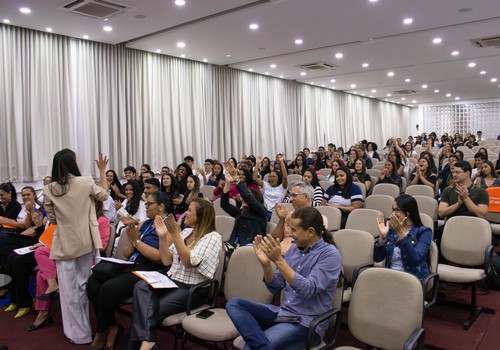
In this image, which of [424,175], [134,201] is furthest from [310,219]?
[424,175]

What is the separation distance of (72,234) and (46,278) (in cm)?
92

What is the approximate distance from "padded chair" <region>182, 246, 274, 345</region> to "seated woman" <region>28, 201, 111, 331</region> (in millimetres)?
1636

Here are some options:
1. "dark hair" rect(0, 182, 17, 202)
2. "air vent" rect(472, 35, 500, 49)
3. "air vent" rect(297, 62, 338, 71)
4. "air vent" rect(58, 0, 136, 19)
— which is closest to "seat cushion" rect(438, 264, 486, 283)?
"dark hair" rect(0, 182, 17, 202)

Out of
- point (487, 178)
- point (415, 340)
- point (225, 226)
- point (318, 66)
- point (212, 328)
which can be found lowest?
point (212, 328)

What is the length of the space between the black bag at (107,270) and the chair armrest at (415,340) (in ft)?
7.62

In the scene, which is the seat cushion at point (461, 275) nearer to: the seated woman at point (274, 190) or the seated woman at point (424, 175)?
the seated woman at point (274, 190)

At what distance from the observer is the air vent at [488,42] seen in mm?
9221

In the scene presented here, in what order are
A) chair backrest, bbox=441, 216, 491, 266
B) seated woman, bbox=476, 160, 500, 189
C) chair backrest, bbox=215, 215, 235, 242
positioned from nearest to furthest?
chair backrest, bbox=441, 216, 491, 266
chair backrest, bbox=215, 215, 235, 242
seated woman, bbox=476, 160, 500, 189

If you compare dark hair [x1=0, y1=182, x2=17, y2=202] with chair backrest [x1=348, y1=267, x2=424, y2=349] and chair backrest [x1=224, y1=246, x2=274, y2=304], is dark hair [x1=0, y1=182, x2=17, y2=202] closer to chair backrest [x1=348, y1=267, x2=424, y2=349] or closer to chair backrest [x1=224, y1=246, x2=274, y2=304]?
chair backrest [x1=224, y1=246, x2=274, y2=304]

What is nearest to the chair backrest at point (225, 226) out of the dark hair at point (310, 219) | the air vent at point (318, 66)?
the dark hair at point (310, 219)

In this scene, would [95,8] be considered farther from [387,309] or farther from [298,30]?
[387,309]

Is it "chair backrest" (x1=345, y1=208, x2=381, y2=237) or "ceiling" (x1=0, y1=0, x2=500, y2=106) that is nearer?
"chair backrest" (x1=345, y1=208, x2=381, y2=237)

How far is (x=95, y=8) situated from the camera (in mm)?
6789

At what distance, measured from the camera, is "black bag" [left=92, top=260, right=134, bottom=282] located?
349cm
